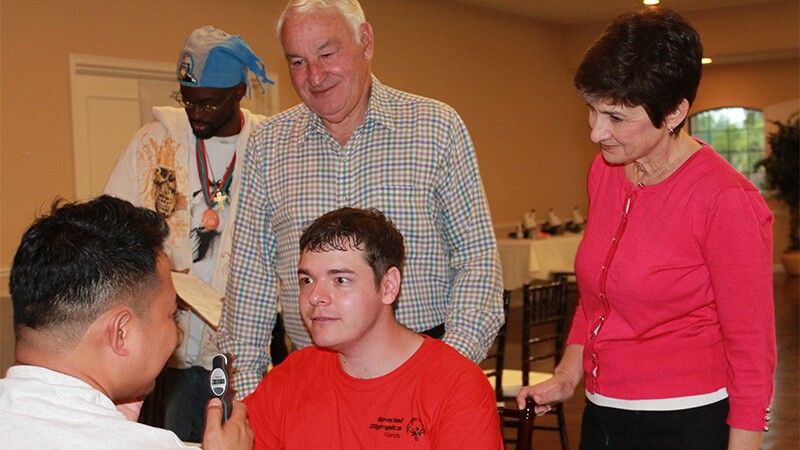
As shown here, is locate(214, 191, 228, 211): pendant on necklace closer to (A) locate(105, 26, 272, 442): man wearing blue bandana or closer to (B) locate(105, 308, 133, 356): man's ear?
(A) locate(105, 26, 272, 442): man wearing blue bandana

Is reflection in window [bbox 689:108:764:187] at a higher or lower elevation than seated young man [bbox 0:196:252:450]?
higher

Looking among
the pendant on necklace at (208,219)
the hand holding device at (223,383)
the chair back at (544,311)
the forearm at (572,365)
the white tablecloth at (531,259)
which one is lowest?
the white tablecloth at (531,259)

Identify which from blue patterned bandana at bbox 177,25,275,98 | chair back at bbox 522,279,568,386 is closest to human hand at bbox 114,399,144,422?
blue patterned bandana at bbox 177,25,275,98

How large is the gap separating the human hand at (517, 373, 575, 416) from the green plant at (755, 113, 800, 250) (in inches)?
498

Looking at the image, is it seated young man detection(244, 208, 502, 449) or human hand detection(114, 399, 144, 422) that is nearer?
human hand detection(114, 399, 144, 422)

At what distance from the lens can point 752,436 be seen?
1798 millimetres

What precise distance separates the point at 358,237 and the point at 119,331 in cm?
78

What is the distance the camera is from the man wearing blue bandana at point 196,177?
9.88 ft

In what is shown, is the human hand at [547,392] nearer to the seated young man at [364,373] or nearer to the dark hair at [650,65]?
the seated young man at [364,373]

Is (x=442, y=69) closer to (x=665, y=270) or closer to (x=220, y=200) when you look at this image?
(x=220, y=200)

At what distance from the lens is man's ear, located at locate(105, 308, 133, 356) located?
131 centimetres

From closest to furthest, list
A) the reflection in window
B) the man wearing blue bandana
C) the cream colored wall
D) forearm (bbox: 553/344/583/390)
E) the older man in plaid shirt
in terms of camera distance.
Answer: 1. forearm (bbox: 553/344/583/390)
2. the older man in plaid shirt
3. the man wearing blue bandana
4. the cream colored wall
5. the reflection in window

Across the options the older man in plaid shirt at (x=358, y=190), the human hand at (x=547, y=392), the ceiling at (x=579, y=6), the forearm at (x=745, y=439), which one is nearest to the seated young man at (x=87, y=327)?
the human hand at (x=547, y=392)

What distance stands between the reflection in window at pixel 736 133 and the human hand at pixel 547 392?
13725 mm
